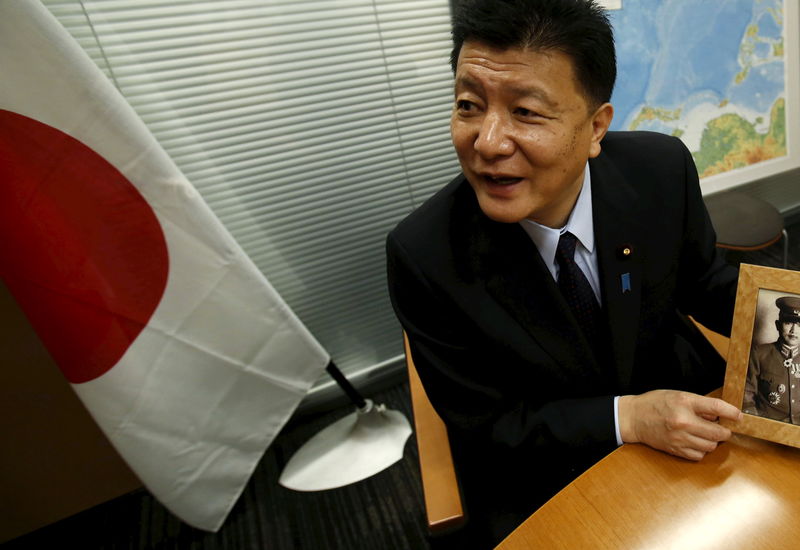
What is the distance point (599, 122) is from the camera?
2.83 feet

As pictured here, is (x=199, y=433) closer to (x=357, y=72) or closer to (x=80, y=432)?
(x=80, y=432)

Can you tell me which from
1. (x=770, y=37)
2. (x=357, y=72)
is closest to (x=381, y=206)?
(x=357, y=72)

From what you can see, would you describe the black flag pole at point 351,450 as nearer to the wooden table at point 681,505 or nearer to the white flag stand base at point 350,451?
the white flag stand base at point 350,451

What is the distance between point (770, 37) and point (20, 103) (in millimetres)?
2645

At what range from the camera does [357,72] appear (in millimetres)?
1656

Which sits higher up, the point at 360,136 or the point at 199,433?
the point at 360,136

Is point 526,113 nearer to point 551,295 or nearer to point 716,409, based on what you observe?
point 551,295

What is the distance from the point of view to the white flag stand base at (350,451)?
73.3 inches

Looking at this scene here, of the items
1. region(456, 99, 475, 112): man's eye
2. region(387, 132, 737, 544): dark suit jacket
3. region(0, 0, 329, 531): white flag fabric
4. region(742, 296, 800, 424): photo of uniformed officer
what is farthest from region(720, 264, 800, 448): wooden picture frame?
region(0, 0, 329, 531): white flag fabric

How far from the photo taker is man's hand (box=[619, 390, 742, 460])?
2.46ft

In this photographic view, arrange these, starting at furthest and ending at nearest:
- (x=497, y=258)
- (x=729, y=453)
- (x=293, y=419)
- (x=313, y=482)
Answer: (x=293, y=419)
(x=313, y=482)
(x=497, y=258)
(x=729, y=453)

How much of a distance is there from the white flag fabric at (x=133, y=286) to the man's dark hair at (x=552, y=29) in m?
0.90

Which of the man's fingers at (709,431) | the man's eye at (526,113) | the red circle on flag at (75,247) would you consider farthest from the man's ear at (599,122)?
the red circle on flag at (75,247)

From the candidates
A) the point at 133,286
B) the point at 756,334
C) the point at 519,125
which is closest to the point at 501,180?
the point at 519,125
